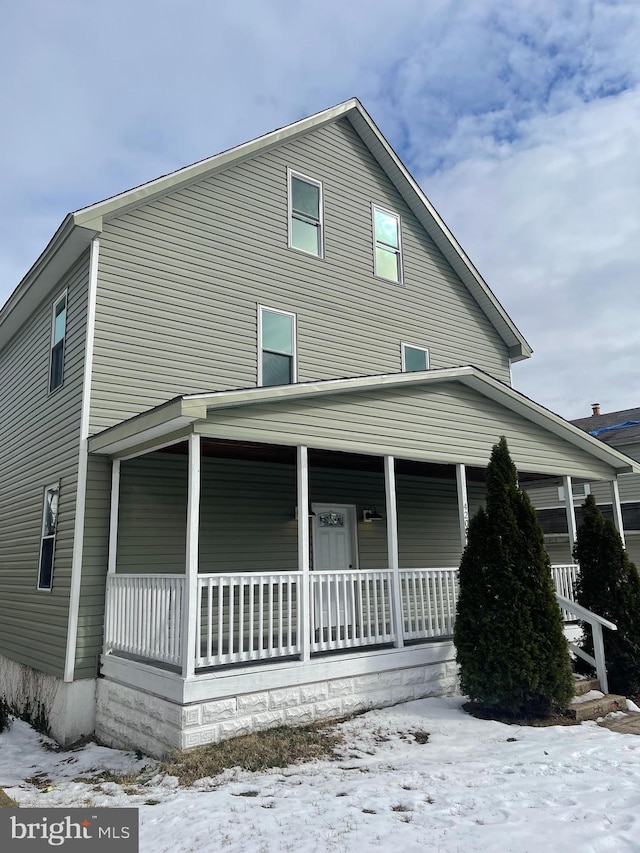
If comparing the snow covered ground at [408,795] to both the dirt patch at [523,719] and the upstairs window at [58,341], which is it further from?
the upstairs window at [58,341]

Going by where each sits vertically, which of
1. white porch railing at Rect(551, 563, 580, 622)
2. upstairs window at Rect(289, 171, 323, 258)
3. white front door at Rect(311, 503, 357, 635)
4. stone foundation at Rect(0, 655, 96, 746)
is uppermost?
upstairs window at Rect(289, 171, 323, 258)

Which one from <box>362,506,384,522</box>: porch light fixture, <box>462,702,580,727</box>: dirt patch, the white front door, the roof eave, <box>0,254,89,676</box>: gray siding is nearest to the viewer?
<box>462,702,580,727</box>: dirt patch

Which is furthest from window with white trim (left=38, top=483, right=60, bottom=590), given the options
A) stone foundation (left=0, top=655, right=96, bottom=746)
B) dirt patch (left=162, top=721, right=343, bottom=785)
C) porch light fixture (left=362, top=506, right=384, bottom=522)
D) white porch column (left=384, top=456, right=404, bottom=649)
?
porch light fixture (left=362, top=506, right=384, bottom=522)

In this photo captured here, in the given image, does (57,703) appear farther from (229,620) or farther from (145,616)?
(229,620)

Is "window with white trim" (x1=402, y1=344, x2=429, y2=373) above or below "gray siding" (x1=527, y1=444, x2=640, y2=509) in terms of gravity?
above

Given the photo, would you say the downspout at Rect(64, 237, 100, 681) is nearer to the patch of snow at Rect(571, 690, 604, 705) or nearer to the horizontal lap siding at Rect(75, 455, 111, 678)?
the horizontal lap siding at Rect(75, 455, 111, 678)

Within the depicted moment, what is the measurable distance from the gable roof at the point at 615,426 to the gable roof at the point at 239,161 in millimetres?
9752

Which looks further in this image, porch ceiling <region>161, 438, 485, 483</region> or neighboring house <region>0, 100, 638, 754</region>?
porch ceiling <region>161, 438, 485, 483</region>

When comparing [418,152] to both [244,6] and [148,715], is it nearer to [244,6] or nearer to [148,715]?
[244,6]

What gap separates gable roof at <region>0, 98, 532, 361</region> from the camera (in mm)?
9359

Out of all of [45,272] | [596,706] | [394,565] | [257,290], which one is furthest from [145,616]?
[45,272]

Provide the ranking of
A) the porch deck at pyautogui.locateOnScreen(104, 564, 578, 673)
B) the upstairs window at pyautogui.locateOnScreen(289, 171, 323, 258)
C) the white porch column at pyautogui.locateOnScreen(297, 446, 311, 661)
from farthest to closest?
the upstairs window at pyautogui.locateOnScreen(289, 171, 323, 258), the white porch column at pyautogui.locateOnScreen(297, 446, 311, 661), the porch deck at pyautogui.locateOnScreen(104, 564, 578, 673)

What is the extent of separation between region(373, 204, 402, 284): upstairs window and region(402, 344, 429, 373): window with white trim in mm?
1415

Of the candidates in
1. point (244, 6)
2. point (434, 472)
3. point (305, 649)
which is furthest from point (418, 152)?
point (305, 649)
